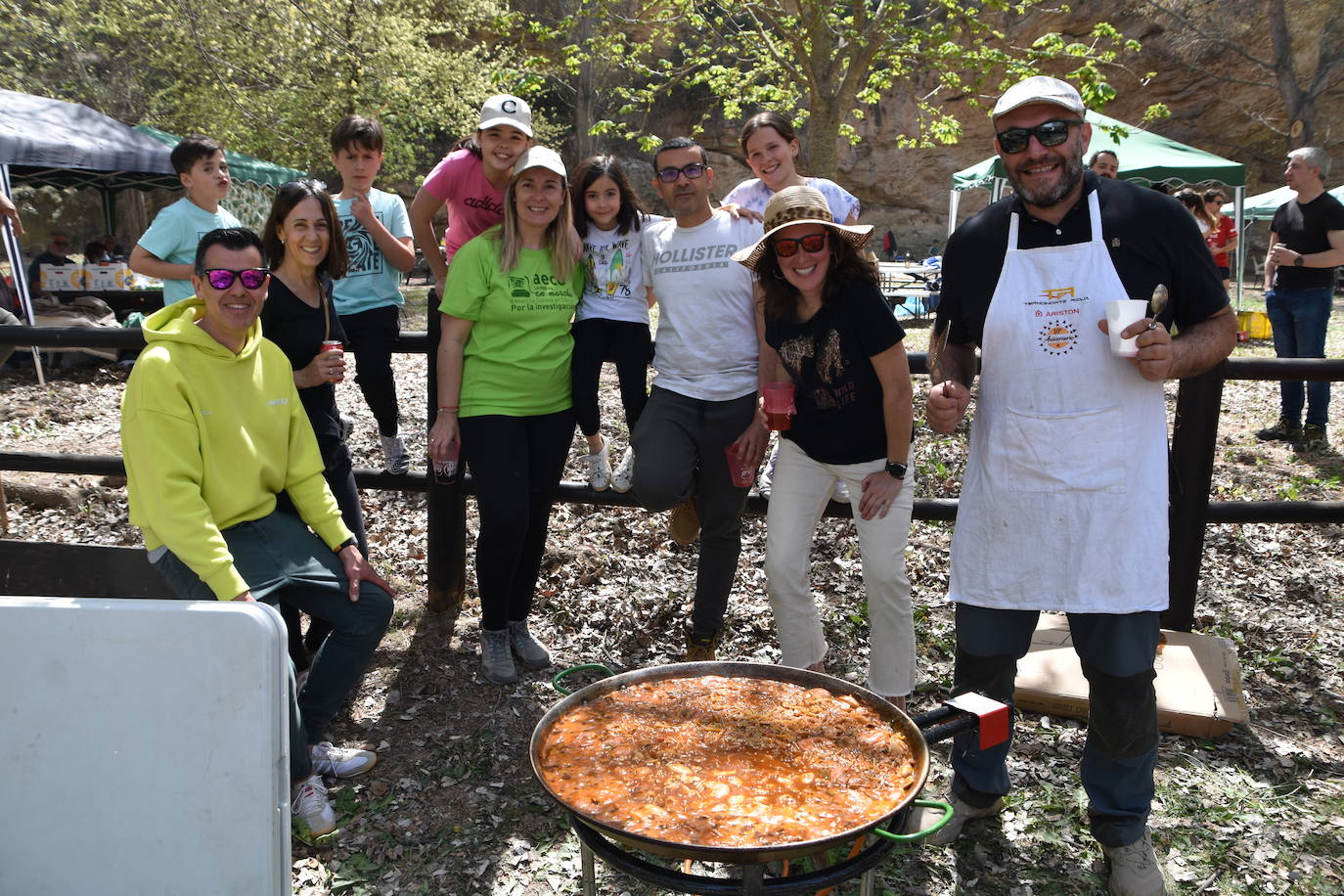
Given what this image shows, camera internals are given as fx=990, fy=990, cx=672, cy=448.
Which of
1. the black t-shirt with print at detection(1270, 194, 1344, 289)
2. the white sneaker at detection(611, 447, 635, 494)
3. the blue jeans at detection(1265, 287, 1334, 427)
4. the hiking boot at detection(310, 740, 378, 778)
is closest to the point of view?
the hiking boot at detection(310, 740, 378, 778)

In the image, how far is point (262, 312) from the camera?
11.5 feet

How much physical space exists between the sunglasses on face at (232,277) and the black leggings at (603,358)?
117cm

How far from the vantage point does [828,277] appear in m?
3.16

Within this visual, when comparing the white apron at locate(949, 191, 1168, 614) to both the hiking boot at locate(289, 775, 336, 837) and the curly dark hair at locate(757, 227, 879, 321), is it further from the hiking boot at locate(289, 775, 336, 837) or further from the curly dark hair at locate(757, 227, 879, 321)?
the hiking boot at locate(289, 775, 336, 837)

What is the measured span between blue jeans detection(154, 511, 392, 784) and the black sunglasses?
1.69 metres

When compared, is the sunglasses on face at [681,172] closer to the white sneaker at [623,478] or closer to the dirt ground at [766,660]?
the white sneaker at [623,478]

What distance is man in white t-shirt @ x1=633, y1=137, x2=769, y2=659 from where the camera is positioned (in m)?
3.57

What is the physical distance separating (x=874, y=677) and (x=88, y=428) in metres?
6.96

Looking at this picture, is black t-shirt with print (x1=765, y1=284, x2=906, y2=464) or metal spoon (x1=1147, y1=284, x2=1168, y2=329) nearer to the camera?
metal spoon (x1=1147, y1=284, x2=1168, y2=329)

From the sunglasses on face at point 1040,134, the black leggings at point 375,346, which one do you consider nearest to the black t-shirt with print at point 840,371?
the sunglasses on face at point 1040,134

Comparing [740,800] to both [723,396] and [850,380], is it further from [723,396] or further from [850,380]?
[723,396]

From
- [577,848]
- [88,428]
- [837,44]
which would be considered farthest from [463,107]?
[577,848]

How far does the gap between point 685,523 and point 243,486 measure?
166 centimetres

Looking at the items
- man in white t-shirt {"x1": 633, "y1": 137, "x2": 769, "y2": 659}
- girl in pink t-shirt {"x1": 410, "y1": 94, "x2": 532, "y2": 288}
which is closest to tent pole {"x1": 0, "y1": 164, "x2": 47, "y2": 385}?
girl in pink t-shirt {"x1": 410, "y1": 94, "x2": 532, "y2": 288}
